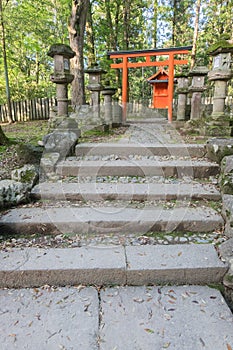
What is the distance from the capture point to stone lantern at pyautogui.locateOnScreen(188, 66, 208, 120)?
17.6 feet

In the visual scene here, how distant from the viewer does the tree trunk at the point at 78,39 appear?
25.0ft

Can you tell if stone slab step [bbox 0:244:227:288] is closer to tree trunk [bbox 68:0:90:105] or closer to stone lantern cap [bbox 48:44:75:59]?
stone lantern cap [bbox 48:44:75:59]

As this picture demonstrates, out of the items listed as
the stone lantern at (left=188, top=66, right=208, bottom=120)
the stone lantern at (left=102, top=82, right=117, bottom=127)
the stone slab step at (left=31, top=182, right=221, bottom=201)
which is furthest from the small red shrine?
the stone slab step at (left=31, top=182, right=221, bottom=201)

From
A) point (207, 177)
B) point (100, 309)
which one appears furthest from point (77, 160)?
point (100, 309)

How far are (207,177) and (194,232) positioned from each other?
3.36 ft

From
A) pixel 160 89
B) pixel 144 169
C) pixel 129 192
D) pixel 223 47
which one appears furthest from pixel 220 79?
pixel 160 89

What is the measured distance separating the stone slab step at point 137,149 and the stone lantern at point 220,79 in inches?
35.7

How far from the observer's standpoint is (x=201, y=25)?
18000 millimetres

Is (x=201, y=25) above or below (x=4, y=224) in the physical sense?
above

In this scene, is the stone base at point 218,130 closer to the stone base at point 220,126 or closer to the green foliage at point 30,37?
the stone base at point 220,126

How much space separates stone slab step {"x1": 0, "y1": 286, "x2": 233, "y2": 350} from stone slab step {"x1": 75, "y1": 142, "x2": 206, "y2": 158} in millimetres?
2149

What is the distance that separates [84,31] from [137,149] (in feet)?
21.5

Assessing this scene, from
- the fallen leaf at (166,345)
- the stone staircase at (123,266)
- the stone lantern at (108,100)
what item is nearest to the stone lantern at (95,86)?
the stone lantern at (108,100)

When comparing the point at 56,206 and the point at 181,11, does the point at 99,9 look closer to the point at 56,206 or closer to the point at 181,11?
the point at 181,11
